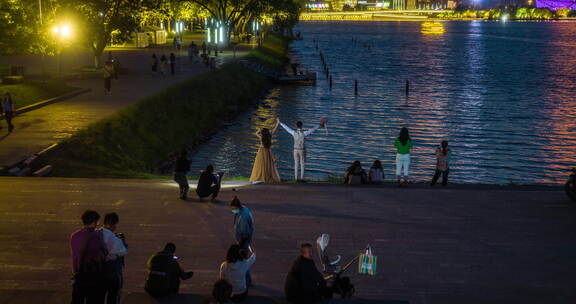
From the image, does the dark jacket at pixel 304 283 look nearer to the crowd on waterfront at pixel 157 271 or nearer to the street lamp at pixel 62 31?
the crowd on waterfront at pixel 157 271

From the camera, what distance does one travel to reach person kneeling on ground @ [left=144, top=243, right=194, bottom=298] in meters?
→ 8.98

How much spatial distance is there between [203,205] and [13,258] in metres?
4.57

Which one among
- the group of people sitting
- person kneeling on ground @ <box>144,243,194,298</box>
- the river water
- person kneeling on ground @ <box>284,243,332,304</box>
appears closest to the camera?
person kneeling on ground @ <box>284,243,332,304</box>

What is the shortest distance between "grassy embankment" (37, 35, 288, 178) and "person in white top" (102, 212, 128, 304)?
11.2 metres

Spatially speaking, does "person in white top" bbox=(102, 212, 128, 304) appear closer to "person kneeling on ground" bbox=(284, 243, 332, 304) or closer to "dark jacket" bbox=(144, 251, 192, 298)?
"dark jacket" bbox=(144, 251, 192, 298)

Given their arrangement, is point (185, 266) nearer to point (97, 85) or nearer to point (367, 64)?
point (97, 85)

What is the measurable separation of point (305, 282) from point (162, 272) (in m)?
2.12

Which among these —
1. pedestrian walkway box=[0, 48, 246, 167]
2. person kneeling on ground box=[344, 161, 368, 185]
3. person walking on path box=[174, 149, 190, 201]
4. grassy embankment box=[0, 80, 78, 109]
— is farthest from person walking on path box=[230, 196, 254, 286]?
grassy embankment box=[0, 80, 78, 109]

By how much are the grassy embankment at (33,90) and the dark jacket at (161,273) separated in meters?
22.5

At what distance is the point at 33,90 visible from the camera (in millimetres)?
32938

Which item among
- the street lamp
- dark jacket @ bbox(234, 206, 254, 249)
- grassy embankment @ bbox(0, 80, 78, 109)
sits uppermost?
the street lamp

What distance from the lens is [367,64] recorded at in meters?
89.1

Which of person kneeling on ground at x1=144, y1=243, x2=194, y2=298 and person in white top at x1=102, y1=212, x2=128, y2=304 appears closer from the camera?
person in white top at x1=102, y1=212, x2=128, y2=304

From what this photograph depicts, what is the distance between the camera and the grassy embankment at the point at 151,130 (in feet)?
67.8
